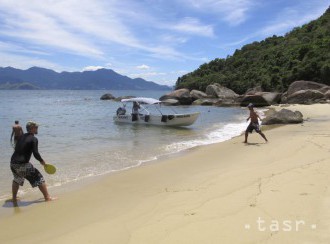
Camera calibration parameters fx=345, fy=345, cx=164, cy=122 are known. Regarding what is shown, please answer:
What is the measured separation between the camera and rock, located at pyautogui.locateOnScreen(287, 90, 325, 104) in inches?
1434

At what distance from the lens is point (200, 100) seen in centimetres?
5056

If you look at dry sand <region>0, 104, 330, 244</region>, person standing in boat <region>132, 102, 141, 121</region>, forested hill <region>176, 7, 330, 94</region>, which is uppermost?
forested hill <region>176, 7, 330, 94</region>

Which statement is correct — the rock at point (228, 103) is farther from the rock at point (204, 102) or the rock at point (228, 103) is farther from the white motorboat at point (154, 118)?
the white motorboat at point (154, 118)

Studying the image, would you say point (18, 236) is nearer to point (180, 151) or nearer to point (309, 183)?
point (309, 183)

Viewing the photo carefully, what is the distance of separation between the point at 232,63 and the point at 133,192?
65209 millimetres

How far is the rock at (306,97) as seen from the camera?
120ft

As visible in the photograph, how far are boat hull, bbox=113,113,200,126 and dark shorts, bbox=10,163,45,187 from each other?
15.4 meters

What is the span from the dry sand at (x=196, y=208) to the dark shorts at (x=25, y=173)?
48cm

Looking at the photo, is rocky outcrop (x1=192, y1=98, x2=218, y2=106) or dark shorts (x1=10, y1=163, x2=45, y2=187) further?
rocky outcrop (x1=192, y1=98, x2=218, y2=106)

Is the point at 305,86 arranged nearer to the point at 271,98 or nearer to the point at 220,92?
the point at 271,98

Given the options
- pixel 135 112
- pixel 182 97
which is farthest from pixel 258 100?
pixel 135 112

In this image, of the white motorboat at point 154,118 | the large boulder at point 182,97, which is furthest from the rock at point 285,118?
the large boulder at point 182,97

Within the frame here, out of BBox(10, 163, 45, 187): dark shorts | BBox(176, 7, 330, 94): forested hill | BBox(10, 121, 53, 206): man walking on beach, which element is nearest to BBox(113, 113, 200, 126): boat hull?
BBox(10, 163, 45, 187): dark shorts

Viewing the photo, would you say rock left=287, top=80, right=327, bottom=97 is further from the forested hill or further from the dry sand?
the dry sand
